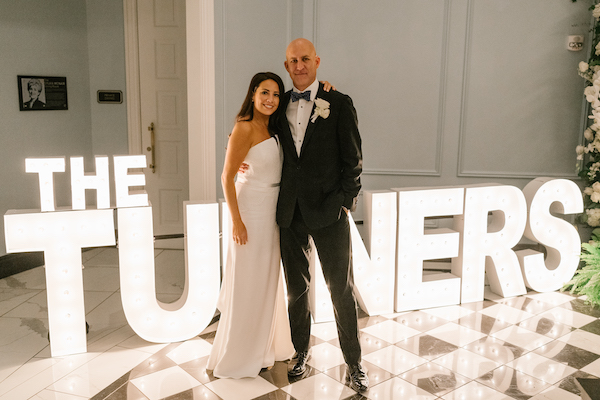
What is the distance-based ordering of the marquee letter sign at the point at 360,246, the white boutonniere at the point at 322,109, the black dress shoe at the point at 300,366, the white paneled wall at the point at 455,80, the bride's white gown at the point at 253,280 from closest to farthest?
the white boutonniere at the point at 322,109
the bride's white gown at the point at 253,280
the black dress shoe at the point at 300,366
the marquee letter sign at the point at 360,246
the white paneled wall at the point at 455,80

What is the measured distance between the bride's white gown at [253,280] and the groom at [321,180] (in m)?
0.07

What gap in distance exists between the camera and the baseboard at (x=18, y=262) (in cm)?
425

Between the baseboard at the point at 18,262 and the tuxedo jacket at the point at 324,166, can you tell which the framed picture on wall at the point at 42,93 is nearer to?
the baseboard at the point at 18,262

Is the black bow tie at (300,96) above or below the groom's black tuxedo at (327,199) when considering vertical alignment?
above

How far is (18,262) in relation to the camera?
4371 millimetres

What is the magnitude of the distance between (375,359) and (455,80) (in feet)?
10.4

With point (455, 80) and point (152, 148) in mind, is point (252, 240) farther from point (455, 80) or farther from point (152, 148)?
point (455, 80)

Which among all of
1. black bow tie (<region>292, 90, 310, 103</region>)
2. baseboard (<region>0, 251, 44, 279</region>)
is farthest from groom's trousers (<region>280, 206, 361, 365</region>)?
baseboard (<region>0, 251, 44, 279</region>)

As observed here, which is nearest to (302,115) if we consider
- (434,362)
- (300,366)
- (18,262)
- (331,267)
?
(331,267)

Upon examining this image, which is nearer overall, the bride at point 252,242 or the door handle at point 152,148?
the bride at point 252,242

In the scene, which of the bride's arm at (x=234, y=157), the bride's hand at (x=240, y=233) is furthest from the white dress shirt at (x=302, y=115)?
the bride's hand at (x=240, y=233)

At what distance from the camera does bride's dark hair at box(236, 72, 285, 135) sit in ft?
8.23

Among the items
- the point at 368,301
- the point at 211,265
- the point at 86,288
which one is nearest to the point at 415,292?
the point at 368,301

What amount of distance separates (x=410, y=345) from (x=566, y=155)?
299 centimetres
